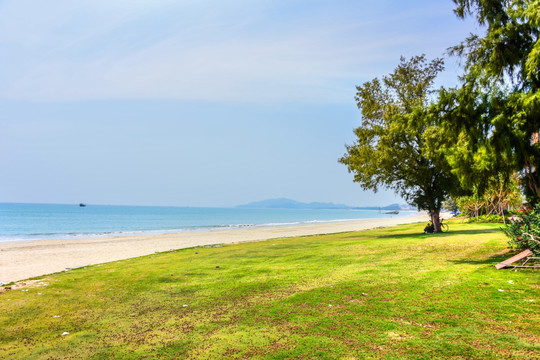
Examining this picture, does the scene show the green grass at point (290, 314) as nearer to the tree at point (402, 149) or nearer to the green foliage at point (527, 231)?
the green foliage at point (527, 231)

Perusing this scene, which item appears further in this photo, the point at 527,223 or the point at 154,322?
the point at 527,223

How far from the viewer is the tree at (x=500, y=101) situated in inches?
458

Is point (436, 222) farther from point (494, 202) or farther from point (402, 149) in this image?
point (494, 202)

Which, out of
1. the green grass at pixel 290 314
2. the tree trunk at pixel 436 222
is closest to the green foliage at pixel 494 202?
the tree trunk at pixel 436 222

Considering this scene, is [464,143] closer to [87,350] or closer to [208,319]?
[208,319]

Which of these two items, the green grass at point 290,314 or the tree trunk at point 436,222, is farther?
the tree trunk at point 436,222

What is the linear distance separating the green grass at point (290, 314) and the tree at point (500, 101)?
397 centimetres

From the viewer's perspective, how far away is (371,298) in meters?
9.32

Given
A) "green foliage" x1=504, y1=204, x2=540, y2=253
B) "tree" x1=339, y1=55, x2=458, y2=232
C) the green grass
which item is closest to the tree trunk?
"tree" x1=339, y1=55, x2=458, y2=232

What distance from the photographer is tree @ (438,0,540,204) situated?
11625 mm

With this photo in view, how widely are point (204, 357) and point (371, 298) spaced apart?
502 centimetres

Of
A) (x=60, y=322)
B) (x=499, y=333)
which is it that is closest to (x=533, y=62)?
(x=499, y=333)

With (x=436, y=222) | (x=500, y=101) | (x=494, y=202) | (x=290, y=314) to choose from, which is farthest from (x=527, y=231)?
(x=494, y=202)

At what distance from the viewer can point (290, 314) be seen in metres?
8.31
